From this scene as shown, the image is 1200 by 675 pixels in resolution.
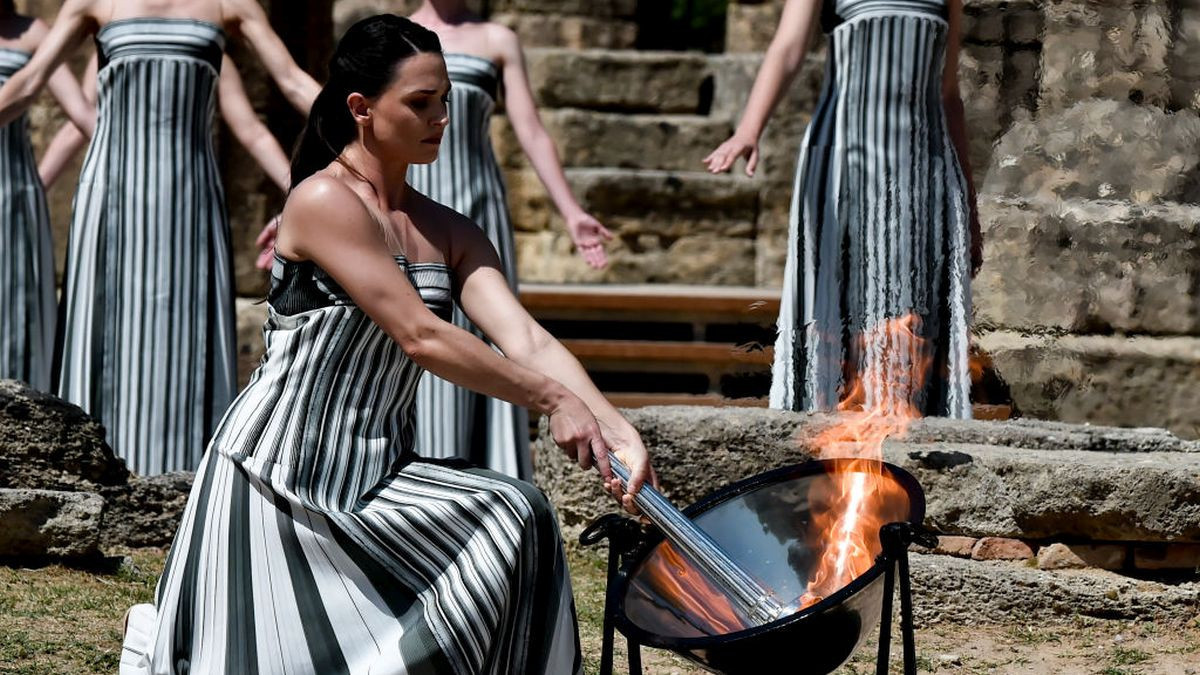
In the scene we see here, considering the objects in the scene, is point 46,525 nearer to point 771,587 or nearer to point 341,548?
point 341,548

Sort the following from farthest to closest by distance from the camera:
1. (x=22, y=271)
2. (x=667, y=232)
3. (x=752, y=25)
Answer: (x=752, y=25) < (x=667, y=232) < (x=22, y=271)

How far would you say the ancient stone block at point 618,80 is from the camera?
12609 millimetres

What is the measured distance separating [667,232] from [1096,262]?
4.89 m

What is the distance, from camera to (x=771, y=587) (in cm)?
354

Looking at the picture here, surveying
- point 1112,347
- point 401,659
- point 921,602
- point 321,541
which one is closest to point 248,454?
point 321,541

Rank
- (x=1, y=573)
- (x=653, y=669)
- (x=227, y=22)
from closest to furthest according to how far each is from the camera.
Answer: (x=653, y=669) → (x=1, y=573) → (x=227, y=22)

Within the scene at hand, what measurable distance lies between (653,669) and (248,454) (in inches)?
60.1

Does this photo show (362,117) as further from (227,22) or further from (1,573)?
(227,22)

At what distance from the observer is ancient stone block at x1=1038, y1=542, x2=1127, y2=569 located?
516cm

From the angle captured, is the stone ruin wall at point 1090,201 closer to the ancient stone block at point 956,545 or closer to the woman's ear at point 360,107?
the ancient stone block at point 956,545

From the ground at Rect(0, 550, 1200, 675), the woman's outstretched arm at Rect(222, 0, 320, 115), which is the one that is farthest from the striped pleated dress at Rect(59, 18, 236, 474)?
the ground at Rect(0, 550, 1200, 675)

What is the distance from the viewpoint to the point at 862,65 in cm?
604

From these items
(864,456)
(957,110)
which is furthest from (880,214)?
(864,456)

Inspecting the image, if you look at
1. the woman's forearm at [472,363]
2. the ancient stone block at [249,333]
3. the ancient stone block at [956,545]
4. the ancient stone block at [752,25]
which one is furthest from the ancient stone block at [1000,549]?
the ancient stone block at [752,25]
